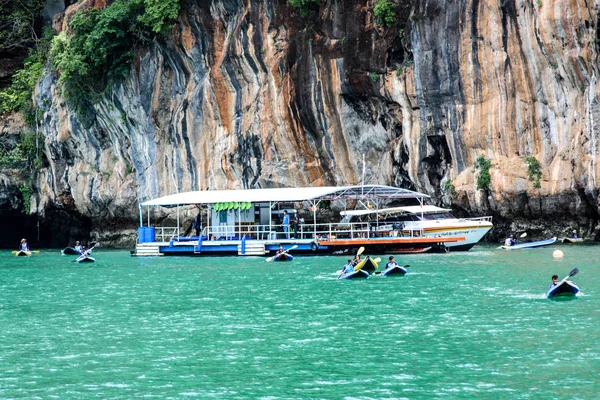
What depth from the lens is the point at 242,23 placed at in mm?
50125

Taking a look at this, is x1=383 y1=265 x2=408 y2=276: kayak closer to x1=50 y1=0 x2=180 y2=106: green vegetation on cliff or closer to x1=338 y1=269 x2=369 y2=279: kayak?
x1=338 y1=269 x2=369 y2=279: kayak

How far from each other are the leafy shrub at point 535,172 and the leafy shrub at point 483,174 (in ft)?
7.07

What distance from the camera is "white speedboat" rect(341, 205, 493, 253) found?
40250 mm

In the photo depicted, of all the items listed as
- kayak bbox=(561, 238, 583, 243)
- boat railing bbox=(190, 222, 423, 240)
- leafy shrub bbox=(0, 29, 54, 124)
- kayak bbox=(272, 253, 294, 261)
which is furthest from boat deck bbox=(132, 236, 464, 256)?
leafy shrub bbox=(0, 29, 54, 124)

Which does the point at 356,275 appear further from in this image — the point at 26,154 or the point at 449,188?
the point at 26,154

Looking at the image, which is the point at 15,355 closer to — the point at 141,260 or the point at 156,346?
the point at 156,346

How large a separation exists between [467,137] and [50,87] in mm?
28247

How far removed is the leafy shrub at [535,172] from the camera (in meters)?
42.4

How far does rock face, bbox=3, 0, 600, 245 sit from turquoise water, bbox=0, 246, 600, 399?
12206 millimetres

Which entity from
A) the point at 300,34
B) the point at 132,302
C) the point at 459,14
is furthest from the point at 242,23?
the point at 132,302

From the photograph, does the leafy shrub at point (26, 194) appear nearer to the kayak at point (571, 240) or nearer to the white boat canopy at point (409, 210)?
the white boat canopy at point (409, 210)

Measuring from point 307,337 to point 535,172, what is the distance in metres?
26.2

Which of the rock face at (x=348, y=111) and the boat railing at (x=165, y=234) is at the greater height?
the rock face at (x=348, y=111)

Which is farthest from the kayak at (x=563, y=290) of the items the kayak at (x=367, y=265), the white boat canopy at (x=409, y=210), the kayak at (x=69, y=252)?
the kayak at (x=69, y=252)
